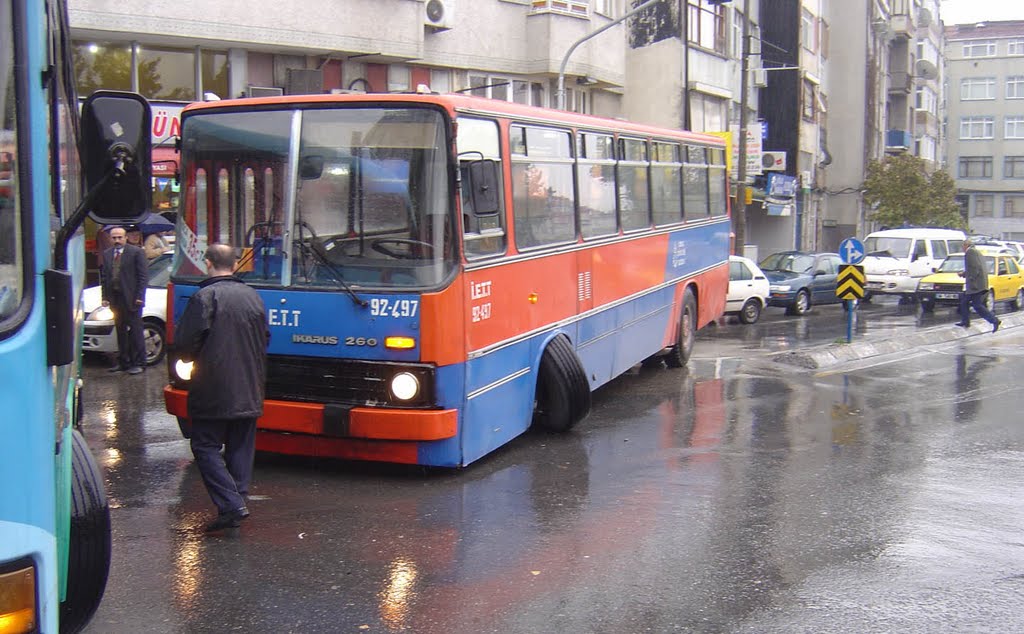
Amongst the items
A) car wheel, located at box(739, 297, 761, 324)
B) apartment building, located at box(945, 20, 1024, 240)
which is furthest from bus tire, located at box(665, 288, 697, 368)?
apartment building, located at box(945, 20, 1024, 240)

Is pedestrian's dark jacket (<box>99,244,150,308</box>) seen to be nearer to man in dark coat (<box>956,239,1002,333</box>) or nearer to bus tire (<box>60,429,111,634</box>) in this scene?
bus tire (<box>60,429,111,634</box>)

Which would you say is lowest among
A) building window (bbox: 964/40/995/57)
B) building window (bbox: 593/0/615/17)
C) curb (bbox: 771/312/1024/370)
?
curb (bbox: 771/312/1024/370)

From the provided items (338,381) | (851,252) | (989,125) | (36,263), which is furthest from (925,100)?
(36,263)

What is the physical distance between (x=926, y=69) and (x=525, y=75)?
51177mm

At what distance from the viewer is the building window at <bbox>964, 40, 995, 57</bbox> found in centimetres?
9250

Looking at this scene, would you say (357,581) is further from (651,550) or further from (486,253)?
(486,253)

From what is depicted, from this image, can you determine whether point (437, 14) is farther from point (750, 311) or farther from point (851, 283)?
point (851, 283)

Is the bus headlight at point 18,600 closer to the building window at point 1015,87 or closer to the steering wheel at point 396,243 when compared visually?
the steering wheel at point 396,243

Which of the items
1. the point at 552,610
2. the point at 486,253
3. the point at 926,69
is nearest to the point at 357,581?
the point at 552,610

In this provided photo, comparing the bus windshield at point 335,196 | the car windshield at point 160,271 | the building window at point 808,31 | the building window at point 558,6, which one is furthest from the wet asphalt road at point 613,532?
the building window at point 808,31

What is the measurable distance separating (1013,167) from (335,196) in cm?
9281

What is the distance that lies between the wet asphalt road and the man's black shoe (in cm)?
16

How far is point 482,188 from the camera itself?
26.4 ft

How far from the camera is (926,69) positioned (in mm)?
69562
